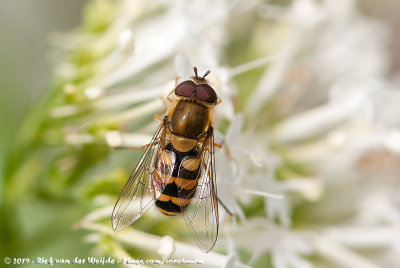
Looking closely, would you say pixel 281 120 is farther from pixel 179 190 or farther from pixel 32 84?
pixel 32 84

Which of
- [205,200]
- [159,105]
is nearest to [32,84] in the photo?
[159,105]

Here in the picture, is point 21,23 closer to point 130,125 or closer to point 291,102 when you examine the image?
point 130,125

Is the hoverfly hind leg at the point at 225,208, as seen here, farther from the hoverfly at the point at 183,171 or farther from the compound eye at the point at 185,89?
the compound eye at the point at 185,89

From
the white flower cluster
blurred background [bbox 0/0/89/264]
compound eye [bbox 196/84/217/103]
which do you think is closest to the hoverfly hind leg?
the white flower cluster

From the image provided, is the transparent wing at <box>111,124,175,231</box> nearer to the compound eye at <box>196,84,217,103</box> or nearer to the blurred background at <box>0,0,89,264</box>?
the compound eye at <box>196,84,217,103</box>

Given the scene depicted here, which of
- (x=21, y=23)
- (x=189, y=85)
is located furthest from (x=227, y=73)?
(x=21, y=23)

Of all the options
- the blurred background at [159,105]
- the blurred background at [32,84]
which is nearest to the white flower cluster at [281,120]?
the blurred background at [159,105]
